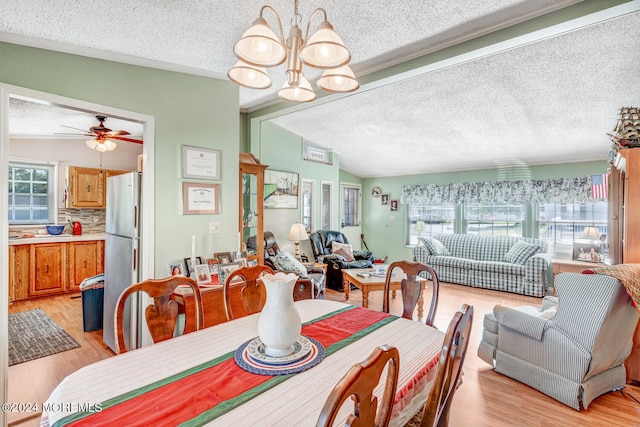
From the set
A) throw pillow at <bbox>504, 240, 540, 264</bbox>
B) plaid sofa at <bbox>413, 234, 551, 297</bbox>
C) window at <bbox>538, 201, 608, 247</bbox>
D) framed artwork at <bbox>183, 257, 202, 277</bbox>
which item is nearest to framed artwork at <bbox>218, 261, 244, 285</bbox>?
framed artwork at <bbox>183, 257, 202, 277</bbox>

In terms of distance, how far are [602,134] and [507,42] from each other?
9.84ft

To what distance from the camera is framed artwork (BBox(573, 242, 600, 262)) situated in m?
4.23

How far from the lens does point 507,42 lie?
231 cm

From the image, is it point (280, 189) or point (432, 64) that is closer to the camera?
point (432, 64)

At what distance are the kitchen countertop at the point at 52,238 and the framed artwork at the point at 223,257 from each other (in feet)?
10.9

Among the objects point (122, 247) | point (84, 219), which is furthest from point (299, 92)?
point (84, 219)

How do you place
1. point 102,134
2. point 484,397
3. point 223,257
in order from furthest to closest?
point 102,134 → point 223,257 → point 484,397

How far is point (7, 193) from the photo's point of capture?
1.91 meters

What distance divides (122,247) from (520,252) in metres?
5.70

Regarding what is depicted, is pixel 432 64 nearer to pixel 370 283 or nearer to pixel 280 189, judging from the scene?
pixel 370 283

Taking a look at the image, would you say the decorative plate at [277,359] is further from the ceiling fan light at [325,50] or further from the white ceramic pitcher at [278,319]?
the ceiling fan light at [325,50]

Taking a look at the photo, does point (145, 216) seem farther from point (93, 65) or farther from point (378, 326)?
point (378, 326)

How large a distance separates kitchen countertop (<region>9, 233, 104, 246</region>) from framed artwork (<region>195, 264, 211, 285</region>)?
11.4ft

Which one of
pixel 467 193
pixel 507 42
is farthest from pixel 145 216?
pixel 467 193
